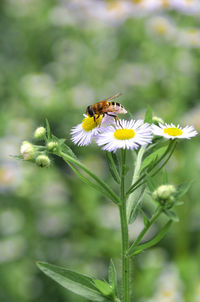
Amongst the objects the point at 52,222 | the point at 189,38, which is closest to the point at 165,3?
the point at 189,38

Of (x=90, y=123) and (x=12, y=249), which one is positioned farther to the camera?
(x=12, y=249)

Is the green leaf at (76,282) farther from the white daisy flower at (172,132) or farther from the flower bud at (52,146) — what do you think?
the white daisy flower at (172,132)

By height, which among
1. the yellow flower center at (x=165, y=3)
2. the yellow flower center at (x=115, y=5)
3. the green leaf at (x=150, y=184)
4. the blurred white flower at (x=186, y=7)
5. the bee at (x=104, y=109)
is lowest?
the green leaf at (x=150, y=184)

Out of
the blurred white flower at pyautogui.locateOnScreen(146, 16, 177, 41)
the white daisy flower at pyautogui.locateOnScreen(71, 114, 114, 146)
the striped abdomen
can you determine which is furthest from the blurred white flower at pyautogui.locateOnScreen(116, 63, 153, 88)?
the white daisy flower at pyautogui.locateOnScreen(71, 114, 114, 146)

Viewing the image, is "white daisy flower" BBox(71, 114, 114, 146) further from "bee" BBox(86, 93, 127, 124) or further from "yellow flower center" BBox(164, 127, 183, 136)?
"yellow flower center" BBox(164, 127, 183, 136)

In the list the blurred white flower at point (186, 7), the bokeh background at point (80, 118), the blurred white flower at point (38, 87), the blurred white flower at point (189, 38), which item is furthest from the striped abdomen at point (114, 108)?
the blurred white flower at point (186, 7)

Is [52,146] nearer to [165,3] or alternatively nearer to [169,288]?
[169,288]
